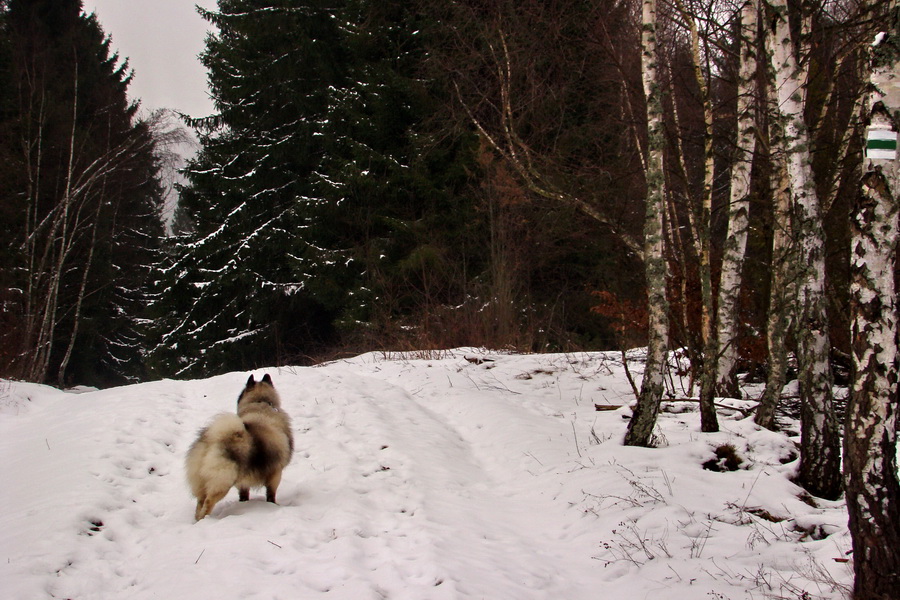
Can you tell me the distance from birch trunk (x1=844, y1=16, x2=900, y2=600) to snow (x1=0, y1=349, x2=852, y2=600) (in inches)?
17.1

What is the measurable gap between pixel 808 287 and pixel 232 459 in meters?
5.40

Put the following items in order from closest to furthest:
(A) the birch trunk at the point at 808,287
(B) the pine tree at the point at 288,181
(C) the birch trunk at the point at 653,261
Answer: (A) the birch trunk at the point at 808,287
(C) the birch trunk at the point at 653,261
(B) the pine tree at the point at 288,181

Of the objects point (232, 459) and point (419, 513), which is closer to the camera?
point (232, 459)

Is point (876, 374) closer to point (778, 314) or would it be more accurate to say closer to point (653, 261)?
point (653, 261)

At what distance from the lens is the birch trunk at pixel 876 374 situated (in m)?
3.21

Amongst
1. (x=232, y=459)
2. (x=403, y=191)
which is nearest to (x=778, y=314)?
(x=232, y=459)

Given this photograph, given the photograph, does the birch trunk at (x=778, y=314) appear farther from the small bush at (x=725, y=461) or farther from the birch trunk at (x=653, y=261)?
the birch trunk at (x=653, y=261)

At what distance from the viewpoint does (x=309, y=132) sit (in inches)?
873

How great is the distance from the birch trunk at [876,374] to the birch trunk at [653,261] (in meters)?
3.49

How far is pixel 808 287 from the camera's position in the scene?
17.0 ft

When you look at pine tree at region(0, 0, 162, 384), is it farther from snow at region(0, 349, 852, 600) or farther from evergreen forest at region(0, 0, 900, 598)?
snow at region(0, 349, 852, 600)

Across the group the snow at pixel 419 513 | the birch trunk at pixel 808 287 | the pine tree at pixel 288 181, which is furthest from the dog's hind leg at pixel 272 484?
the pine tree at pixel 288 181

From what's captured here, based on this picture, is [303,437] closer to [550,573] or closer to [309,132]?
[550,573]

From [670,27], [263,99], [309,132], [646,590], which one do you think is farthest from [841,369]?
[263,99]
